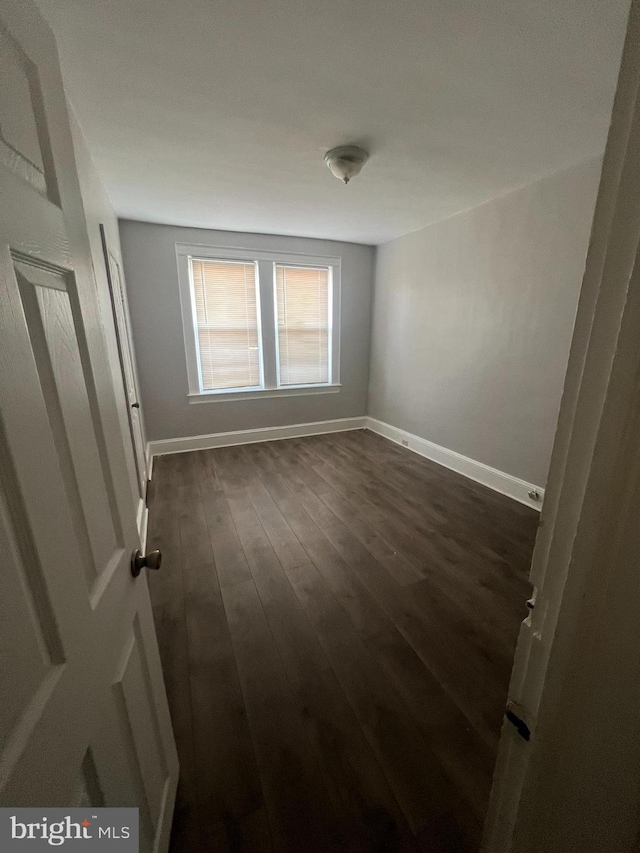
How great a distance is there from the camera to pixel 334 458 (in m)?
3.83

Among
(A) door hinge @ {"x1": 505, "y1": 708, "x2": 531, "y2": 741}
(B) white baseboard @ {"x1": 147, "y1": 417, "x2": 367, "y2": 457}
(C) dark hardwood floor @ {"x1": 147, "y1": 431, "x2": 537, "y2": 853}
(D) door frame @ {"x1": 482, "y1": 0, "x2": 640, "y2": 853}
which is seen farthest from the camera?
(B) white baseboard @ {"x1": 147, "y1": 417, "x2": 367, "y2": 457}

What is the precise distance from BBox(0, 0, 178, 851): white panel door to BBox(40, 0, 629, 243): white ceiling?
85 cm

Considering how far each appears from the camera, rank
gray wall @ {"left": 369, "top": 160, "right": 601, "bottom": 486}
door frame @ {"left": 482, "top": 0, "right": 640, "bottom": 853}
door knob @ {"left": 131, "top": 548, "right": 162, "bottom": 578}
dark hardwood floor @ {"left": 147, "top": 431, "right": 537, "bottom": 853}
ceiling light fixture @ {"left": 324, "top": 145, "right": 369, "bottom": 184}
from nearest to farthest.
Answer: door frame @ {"left": 482, "top": 0, "right": 640, "bottom": 853}, door knob @ {"left": 131, "top": 548, "right": 162, "bottom": 578}, dark hardwood floor @ {"left": 147, "top": 431, "right": 537, "bottom": 853}, ceiling light fixture @ {"left": 324, "top": 145, "right": 369, "bottom": 184}, gray wall @ {"left": 369, "top": 160, "right": 601, "bottom": 486}

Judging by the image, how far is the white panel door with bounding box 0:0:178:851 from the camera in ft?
1.34

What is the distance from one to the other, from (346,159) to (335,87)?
519 millimetres

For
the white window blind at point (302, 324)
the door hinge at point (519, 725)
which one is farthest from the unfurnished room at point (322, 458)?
the white window blind at point (302, 324)

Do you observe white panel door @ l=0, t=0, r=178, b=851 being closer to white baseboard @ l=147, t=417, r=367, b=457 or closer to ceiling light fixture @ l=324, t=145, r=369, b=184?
ceiling light fixture @ l=324, t=145, r=369, b=184

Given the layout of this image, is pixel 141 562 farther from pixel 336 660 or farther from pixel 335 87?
pixel 335 87

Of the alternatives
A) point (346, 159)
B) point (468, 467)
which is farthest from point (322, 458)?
point (346, 159)

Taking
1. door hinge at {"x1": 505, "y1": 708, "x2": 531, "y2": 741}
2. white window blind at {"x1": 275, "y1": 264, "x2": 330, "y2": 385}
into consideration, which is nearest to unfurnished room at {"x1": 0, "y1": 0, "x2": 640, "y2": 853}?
door hinge at {"x1": 505, "y1": 708, "x2": 531, "y2": 741}

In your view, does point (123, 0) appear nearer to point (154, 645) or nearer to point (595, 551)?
point (595, 551)

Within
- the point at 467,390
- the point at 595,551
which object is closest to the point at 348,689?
the point at 595,551

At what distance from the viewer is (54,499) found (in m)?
0.50

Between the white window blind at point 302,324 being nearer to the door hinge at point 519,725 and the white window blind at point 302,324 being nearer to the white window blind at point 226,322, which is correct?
the white window blind at point 226,322
